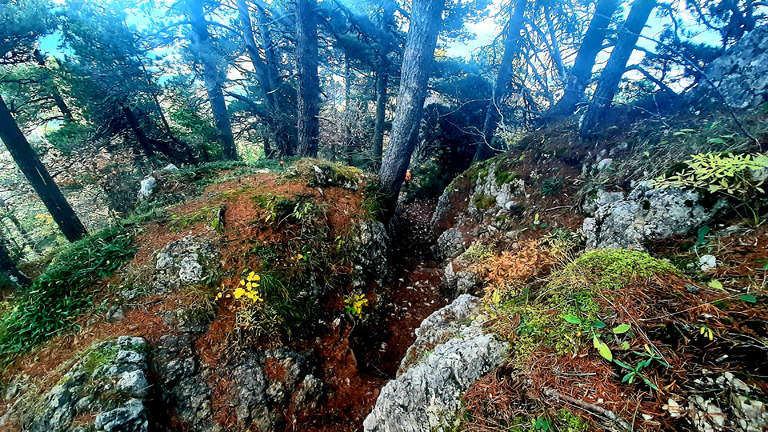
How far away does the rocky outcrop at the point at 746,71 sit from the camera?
3.46 m

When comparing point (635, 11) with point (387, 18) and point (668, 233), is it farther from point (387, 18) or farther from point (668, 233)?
point (387, 18)

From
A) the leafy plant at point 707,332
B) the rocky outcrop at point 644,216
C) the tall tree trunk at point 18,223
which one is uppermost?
the leafy plant at point 707,332

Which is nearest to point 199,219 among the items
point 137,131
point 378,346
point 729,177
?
point 378,346

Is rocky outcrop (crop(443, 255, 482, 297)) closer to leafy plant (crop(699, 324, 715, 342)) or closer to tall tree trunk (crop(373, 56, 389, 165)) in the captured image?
leafy plant (crop(699, 324, 715, 342))

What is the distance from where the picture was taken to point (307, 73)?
7676 millimetres

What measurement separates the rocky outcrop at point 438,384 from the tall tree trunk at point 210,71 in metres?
10.1

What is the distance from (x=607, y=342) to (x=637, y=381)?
0.70 ft

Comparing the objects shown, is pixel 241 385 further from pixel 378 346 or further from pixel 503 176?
pixel 503 176

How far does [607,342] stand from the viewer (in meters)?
1.56

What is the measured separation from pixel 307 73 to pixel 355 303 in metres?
6.81

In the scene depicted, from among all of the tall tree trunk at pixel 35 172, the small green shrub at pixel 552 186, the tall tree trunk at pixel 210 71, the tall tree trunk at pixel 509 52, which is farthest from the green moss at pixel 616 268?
the tall tree trunk at pixel 210 71

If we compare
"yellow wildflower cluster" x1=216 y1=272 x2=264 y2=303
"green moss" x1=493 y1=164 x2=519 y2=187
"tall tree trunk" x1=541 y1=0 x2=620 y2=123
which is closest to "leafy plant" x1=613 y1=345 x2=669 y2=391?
"yellow wildflower cluster" x1=216 y1=272 x2=264 y2=303

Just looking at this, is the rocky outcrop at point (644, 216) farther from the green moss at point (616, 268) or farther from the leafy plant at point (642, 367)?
the leafy plant at point (642, 367)

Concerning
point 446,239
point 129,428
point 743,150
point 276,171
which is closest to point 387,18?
point 276,171
